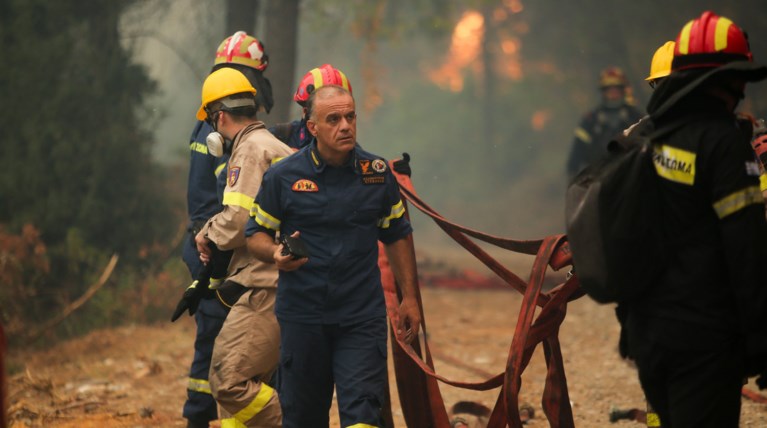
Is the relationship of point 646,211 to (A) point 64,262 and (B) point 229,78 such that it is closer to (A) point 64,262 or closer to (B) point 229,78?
(B) point 229,78

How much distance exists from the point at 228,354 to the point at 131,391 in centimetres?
364

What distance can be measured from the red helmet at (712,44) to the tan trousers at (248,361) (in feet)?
8.70

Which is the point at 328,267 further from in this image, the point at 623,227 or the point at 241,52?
the point at 241,52

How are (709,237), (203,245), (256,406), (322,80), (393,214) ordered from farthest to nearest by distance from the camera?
1. (322,80)
2. (203,245)
3. (256,406)
4. (393,214)
5. (709,237)

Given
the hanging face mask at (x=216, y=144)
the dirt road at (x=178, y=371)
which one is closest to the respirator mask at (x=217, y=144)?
the hanging face mask at (x=216, y=144)

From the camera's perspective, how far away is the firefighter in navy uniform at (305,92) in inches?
210

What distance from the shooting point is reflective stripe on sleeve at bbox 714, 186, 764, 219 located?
10.3ft

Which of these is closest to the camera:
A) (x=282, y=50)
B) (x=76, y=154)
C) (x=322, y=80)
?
(x=322, y=80)

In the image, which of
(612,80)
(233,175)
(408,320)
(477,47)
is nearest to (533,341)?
(408,320)

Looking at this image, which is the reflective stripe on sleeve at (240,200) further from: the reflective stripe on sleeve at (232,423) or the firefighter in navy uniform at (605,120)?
the firefighter in navy uniform at (605,120)

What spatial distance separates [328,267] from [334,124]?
27.6 inches

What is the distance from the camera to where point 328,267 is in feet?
14.7

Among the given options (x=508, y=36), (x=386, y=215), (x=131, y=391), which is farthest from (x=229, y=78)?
(x=508, y=36)

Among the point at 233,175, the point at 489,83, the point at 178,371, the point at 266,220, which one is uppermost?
the point at 489,83
